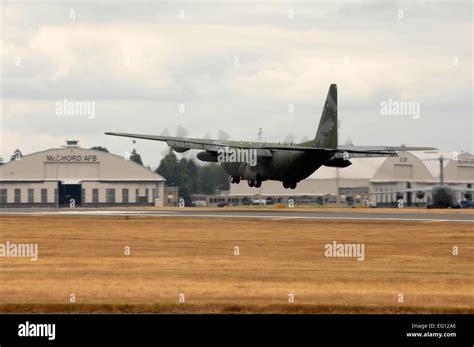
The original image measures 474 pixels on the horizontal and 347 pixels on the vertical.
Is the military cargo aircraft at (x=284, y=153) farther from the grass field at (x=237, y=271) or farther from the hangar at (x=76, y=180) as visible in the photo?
the hangar at (x=76, y=180)

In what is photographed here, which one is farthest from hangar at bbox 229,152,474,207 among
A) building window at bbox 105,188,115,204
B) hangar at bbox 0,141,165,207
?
building window at bbox 105,188,115,204

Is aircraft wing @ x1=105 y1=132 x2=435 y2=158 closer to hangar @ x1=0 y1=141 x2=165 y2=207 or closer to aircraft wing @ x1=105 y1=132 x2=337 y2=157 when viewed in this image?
aircraft wing @ x1=105 y1=132 x2=337 y2=157

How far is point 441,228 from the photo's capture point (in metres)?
62.4

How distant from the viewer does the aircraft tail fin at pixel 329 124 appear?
8900 cm

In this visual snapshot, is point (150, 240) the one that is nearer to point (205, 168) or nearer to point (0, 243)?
point (0, 243)

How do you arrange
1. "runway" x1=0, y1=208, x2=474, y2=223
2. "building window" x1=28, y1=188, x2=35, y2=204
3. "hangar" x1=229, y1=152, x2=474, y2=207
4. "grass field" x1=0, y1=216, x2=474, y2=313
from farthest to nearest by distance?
"hangar" x1=229, y1=152, x2=474, y2=207
"building window" x1=28, y1=188, x2=35, y2=204
"runway" x1=0, y1=208, x2=474, y2=223
"grass field" x1=0, y1=216, x2=474, y2=313

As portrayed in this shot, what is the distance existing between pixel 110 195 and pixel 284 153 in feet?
231

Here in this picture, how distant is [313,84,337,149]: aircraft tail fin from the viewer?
89000 millimetres

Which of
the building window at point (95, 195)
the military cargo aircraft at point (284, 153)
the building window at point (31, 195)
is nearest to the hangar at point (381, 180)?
the building window at point (95, 195)

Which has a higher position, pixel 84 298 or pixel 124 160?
pixel 124 160

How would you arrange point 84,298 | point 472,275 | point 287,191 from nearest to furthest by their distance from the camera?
1. point 84,298
2. point 472,275
3. point 287,191

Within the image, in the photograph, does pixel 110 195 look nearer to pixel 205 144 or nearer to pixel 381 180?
pixel 381 180
